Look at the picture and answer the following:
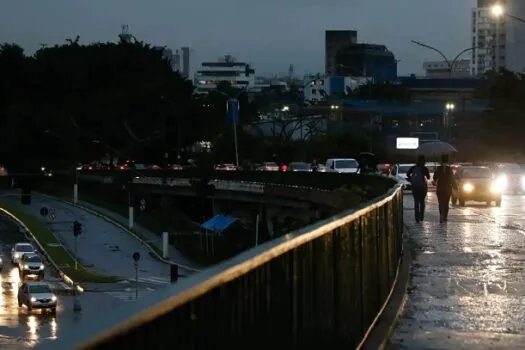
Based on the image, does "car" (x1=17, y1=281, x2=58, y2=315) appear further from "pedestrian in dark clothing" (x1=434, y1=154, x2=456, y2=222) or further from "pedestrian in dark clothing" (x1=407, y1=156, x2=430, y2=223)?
"pedestrian in dark clothing" (x1=434, y1=154, x2=456, y2=222)

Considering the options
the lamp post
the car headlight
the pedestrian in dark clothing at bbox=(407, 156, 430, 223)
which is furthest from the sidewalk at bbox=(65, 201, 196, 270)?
the pedestrian in dark clothing at bbox=(407, 156, 430, 223)

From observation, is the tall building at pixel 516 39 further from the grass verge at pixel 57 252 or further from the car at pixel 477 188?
the car at pixel 477 188

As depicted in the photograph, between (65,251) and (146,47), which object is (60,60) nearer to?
(146,47)

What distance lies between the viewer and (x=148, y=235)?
8400cm

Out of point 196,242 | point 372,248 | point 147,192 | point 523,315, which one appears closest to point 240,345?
point 372,248

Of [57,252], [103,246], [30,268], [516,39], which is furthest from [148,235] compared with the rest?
[516,39]

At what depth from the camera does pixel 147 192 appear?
105 m

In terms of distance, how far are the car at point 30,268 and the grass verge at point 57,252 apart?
4.81 ft

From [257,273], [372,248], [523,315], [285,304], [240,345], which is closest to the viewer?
[240,345]

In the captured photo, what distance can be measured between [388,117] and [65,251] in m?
52.2

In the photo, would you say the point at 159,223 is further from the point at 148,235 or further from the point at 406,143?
the point at 406,143

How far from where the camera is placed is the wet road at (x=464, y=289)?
12297mm

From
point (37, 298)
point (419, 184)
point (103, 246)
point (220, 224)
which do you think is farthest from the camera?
point (220, 224)

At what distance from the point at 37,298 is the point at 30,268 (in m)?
→ 15.9
